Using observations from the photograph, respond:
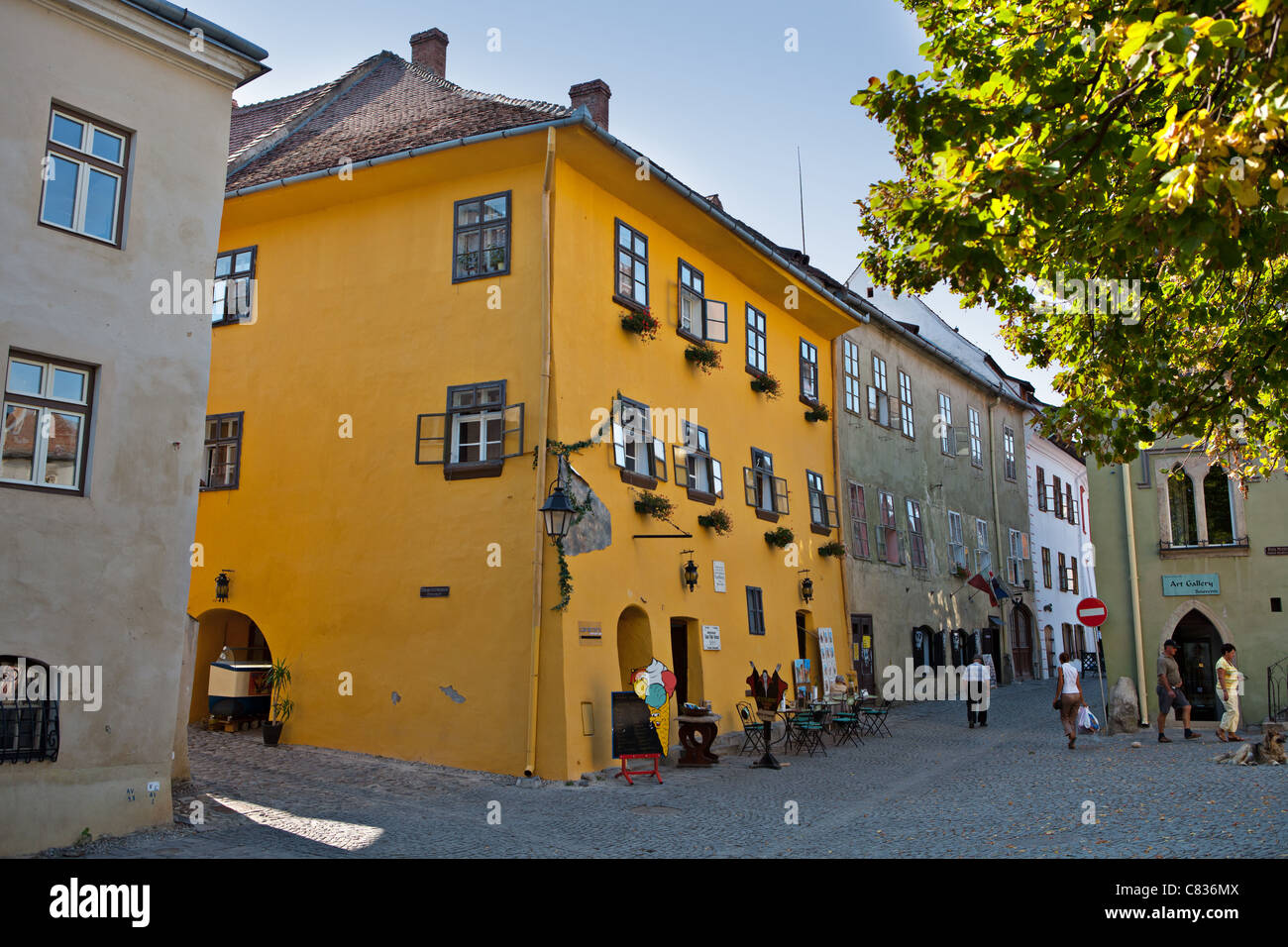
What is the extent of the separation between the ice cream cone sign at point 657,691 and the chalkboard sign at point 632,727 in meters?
0.09

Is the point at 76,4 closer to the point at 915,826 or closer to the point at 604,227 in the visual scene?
the point at 604,227

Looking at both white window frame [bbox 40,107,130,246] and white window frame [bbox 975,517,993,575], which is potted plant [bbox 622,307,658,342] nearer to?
white window frame [bbox 40,107,130,246]

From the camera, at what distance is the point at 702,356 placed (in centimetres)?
1897

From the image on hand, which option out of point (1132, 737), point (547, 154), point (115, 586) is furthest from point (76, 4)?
point (1132, 737)

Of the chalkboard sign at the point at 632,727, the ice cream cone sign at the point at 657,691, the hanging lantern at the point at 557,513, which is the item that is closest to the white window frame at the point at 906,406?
the ice cream cone sign at the point at 657,691

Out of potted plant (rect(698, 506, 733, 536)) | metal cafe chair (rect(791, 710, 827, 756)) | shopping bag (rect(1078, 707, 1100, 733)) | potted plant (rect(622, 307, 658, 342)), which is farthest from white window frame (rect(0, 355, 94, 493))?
shopping bag (rect(1078, 707, 1100, 733))

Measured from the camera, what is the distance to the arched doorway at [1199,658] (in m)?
21.1

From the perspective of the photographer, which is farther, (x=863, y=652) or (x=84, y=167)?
(x=863, y=652)

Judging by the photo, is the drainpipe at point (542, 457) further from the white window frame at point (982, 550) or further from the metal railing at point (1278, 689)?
the white window frame at point (982, 550)

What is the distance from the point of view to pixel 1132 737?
1873cm

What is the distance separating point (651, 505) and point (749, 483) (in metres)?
4.19

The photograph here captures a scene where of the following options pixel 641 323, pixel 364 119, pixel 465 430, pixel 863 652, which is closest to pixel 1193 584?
pixel 863 652

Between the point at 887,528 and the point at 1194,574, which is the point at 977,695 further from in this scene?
the point at 887,528

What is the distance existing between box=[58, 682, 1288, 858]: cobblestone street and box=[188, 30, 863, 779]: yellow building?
132cm
